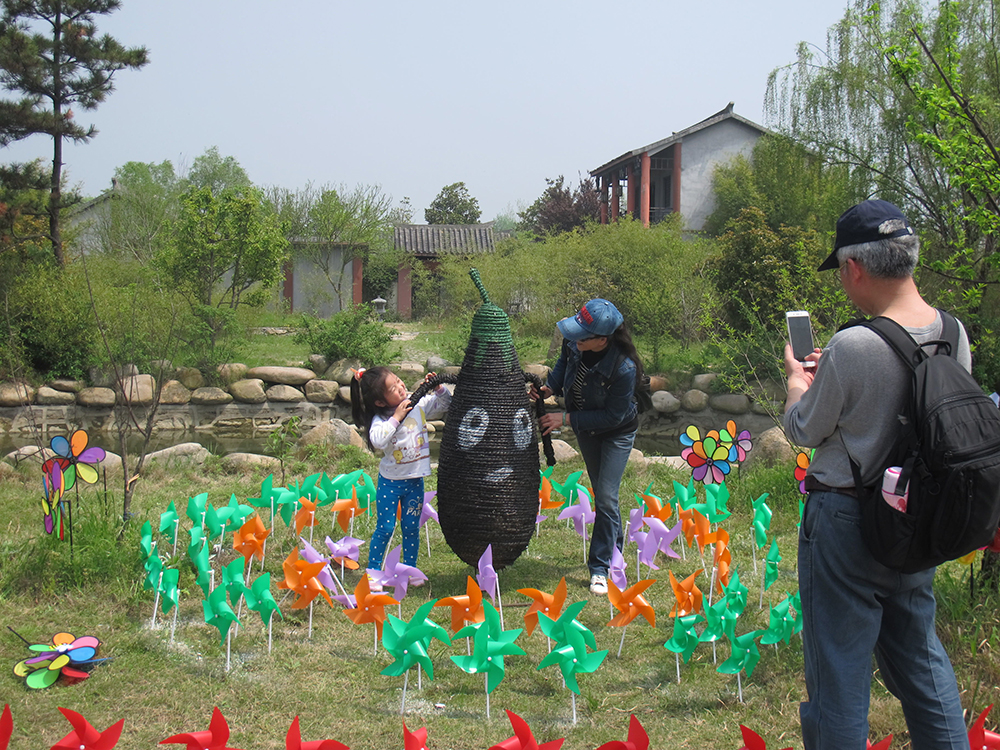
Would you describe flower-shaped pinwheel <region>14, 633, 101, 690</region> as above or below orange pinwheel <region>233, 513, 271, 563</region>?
below

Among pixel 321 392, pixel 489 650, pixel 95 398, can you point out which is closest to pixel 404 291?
pixel 321 392

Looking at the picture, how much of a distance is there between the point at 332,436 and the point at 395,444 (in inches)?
170

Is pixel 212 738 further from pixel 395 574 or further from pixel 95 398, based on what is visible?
pixel 95 398

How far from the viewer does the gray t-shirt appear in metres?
1.76

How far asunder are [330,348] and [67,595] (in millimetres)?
9226

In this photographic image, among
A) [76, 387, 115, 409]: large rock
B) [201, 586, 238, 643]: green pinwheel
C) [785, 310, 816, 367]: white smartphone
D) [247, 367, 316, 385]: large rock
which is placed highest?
[785, 310, 816, 367]: white smartphone

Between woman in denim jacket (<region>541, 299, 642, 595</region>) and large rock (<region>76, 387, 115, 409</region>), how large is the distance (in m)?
9.94

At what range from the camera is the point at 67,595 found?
3.79 metres

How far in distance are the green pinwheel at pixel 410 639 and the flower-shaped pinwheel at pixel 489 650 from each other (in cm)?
12

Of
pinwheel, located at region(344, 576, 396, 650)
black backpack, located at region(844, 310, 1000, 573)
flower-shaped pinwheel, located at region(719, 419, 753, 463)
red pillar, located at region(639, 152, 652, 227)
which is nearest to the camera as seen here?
black backpack, located at region(844, 310, 1000, 573)

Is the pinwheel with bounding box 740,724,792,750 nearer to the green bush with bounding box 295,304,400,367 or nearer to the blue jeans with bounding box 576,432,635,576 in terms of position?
the blue jeans with bounding box 576,432,635,576

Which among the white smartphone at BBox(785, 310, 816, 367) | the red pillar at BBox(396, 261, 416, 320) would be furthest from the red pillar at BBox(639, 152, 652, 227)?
the white smartphone at BBox(785, 310, 816, 367)

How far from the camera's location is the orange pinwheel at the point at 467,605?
2957mm

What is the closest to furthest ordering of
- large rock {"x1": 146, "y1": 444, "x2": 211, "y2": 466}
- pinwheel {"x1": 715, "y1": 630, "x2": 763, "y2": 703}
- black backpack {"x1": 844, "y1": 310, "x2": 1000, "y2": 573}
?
1. black backpack {"x1": 844, "y1": 310, "x2": 1000, "y2": 573}
2. pinwheel {"x1": 715, "y1": 630, "x2": 763, "y2": 703}
3. large rock {"x1": 146, "y1": 444, "x2": 211, "y2": 466}
